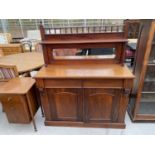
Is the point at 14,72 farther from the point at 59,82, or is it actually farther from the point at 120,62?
the point at 120,62

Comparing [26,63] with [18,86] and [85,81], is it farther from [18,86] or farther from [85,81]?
[85,81]

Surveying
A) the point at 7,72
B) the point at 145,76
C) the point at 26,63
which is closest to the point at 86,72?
the point at 145,76

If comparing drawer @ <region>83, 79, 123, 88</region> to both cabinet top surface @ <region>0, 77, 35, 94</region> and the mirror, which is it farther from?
the mirror

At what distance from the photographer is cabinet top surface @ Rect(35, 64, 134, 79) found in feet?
4.99

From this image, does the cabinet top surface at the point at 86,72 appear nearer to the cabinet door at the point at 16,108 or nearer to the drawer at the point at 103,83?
the drawer at the point at 103,83

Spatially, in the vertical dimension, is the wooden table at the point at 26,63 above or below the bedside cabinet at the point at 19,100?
above

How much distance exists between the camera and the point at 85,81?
62.3 inches

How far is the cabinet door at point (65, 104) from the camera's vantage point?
1.70 m

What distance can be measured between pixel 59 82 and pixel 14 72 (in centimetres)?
84


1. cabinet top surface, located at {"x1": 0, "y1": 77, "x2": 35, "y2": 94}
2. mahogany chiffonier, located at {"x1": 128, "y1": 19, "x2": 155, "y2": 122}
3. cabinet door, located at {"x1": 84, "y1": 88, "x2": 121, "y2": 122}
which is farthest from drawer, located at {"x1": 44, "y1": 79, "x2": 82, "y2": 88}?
mahogany chiffonier, located at {"x1": 128, "y1": 19, "x2": 155, "y2": 122}

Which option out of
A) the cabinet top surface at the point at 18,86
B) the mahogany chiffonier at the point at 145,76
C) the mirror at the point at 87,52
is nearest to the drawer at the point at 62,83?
the cabinet top surface at the point at 18,86

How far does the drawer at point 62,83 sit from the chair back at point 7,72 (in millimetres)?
676

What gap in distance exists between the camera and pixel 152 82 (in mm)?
1904

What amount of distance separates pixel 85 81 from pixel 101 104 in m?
0.41
